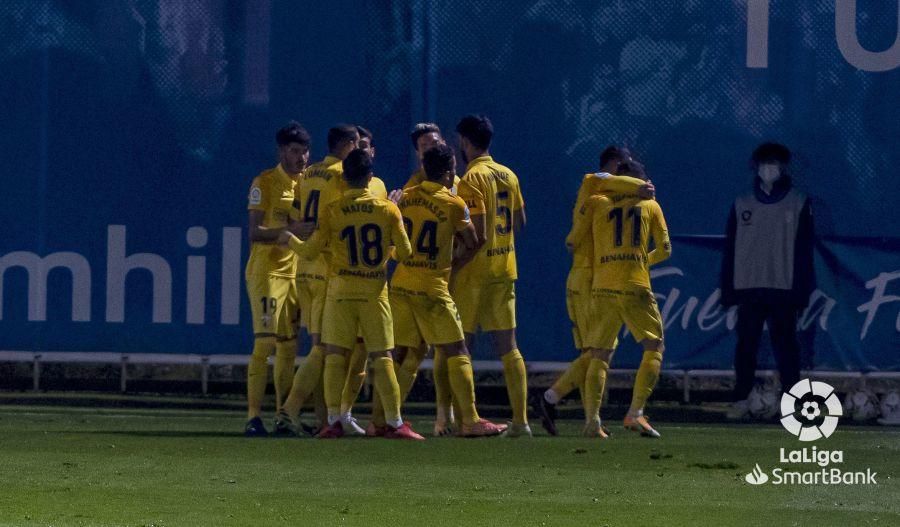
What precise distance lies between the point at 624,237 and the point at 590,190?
0.44 m

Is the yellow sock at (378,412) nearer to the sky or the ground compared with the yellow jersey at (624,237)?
nearer to the ground

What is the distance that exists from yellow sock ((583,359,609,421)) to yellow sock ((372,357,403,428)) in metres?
1.42

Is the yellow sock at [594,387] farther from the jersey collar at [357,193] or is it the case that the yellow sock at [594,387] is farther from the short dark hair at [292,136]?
the short dark hair at [292,136]

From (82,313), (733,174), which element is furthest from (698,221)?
(82,313)

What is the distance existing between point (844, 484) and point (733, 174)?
17.7ft

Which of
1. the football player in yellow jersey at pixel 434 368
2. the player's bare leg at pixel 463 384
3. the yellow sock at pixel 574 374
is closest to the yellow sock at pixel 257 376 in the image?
the football player in yellow jersey at pixel 434 368

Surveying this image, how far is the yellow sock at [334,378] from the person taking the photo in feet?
37.1

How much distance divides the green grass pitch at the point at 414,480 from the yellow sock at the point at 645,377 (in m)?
0.24

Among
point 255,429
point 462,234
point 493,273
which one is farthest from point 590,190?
point 255,429

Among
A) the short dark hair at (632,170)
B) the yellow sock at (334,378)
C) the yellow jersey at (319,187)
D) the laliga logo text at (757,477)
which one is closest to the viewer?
the laliga logo text at (757,477)

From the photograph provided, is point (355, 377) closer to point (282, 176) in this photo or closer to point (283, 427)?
point (283, 427)

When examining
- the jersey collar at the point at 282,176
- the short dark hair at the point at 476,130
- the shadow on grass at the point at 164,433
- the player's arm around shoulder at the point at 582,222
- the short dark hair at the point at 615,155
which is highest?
the short dark hair at the point at 476,130

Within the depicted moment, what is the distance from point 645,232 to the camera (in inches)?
475

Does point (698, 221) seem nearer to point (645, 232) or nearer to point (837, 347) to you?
point (837, 347)
